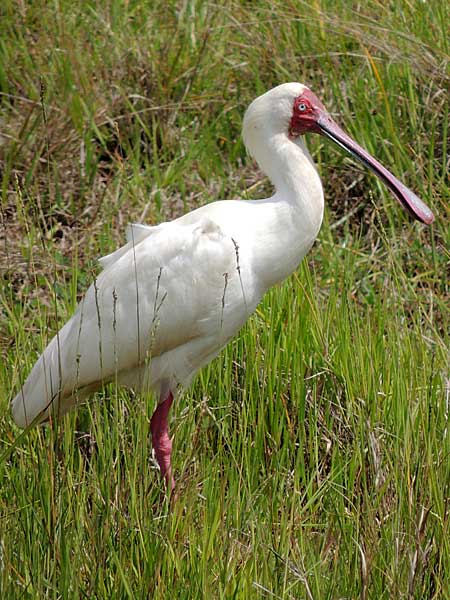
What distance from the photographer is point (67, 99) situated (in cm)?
639

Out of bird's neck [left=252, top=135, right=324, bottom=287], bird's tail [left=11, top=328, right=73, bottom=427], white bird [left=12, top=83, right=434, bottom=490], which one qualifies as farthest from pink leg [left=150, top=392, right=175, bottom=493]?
bird's neck [left=252, top=135, right=324, bottom=287]

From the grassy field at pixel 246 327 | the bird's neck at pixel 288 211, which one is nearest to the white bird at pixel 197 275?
the bird's neck at pixel 288 211

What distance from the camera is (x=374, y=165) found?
473 centimetres

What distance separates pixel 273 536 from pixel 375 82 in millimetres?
3270

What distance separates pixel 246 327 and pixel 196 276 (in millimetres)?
559

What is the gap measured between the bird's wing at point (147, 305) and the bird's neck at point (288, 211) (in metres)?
0.14

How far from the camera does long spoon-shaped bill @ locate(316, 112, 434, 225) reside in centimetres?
459

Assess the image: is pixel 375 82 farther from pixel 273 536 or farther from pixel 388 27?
pixel 273 536

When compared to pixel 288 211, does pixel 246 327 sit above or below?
below

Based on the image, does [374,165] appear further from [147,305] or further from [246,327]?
[147,305]

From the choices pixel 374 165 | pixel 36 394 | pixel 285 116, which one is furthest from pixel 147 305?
pixel 374 165

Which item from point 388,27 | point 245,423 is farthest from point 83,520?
point 388,27

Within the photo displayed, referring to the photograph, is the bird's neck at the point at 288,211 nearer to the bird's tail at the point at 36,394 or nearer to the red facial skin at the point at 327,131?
the red facial skin at the point at 327,131

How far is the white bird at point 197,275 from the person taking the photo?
14.0ft
